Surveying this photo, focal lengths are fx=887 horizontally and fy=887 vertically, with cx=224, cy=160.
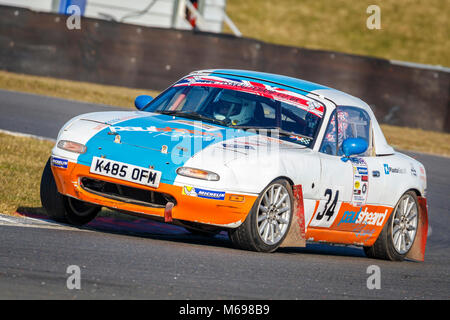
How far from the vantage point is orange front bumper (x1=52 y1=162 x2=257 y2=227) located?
6.32 metres

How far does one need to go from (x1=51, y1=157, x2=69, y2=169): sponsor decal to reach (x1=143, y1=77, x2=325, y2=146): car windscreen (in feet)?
3.98

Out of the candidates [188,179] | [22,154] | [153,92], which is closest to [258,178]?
[188,179]

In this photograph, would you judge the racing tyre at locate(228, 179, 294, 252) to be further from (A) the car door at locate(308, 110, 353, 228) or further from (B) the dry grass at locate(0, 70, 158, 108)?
(B) the dry grass at locate(0, 70, 158, 108)

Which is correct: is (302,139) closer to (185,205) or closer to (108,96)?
(185,205)

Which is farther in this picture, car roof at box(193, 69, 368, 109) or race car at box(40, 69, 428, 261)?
car roof at box(193, 69, 368, 109)

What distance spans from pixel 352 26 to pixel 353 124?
38.5 m

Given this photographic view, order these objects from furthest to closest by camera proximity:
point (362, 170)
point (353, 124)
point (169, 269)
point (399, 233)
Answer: point (399, 233) < point (353, 124) < point (362, 170) < point (169, 269)

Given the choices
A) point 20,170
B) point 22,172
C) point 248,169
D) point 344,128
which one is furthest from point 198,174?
point 20,170

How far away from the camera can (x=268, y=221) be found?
666 cm

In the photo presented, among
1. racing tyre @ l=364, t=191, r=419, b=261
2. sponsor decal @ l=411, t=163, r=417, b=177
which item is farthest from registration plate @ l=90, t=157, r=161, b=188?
sponsor decal @ l=411, t=163, r=417, b=177
